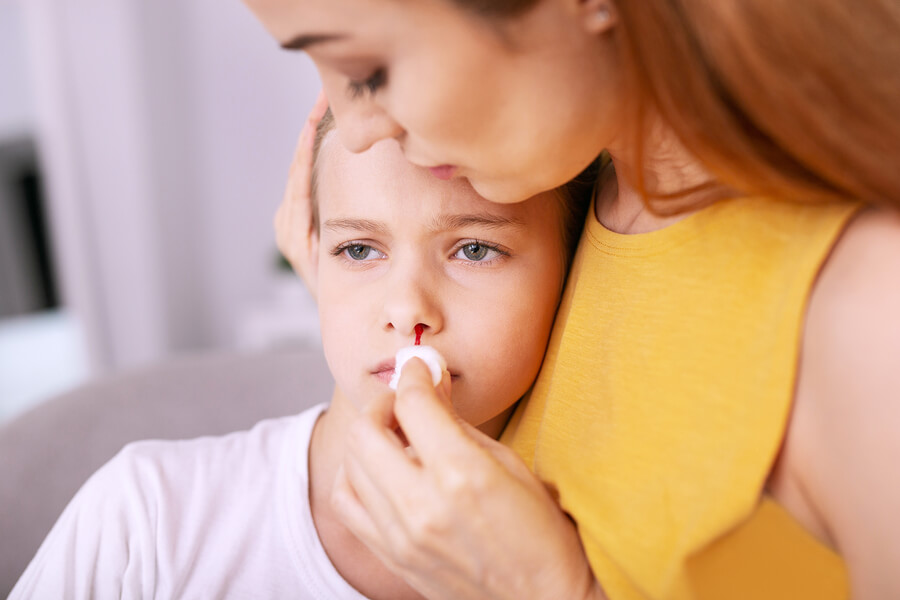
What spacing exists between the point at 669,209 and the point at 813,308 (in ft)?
0.66

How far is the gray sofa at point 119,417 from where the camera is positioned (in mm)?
1127

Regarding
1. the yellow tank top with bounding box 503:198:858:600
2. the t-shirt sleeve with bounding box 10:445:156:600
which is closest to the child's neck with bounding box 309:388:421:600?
the t-shirt sleeve with bounding box 10:445:156:600

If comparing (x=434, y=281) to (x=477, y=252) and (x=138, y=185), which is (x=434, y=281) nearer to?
(x=477, y=252)

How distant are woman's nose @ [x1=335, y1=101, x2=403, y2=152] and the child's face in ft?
0.58

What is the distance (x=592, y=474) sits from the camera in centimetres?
75

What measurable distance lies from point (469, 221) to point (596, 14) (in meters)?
0.32

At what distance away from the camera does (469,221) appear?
89cm

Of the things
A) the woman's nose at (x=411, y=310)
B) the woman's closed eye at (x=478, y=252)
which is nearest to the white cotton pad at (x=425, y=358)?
the woman's nose at (x=411, y=310)

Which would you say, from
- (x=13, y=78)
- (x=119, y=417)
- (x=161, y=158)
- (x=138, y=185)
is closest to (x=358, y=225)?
(x=119, y=417)

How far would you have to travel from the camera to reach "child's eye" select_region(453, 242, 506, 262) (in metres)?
0.92

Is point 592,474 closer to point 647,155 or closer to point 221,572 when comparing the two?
point 647,155

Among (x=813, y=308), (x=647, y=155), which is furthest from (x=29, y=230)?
(x=813, y=308)

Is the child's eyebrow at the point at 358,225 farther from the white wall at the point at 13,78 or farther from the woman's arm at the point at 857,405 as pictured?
the white wall at the point at 13,78

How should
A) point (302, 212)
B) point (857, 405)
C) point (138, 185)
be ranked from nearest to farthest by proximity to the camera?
point (857, 405) → point (302, 212) → point (138, 185)
